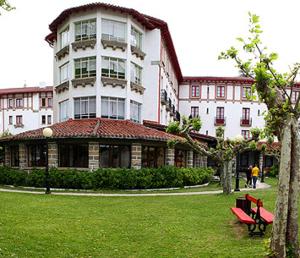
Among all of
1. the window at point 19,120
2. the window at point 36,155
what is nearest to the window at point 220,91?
the window at point 36,155

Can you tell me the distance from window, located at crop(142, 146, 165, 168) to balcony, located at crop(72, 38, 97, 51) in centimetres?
837

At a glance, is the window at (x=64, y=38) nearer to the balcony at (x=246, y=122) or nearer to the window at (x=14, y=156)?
the window at (x=14, y=156)

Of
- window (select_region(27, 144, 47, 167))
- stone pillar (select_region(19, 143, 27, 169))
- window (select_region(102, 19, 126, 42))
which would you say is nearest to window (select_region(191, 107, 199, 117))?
window (select_region(102, 19, 126, 42))

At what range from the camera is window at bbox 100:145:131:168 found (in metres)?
23.3

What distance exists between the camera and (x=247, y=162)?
4772 cm

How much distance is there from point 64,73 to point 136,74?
5659mm

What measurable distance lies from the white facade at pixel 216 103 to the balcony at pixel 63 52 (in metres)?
21.3

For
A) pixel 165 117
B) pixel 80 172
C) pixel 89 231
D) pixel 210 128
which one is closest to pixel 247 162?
pixel 210 128

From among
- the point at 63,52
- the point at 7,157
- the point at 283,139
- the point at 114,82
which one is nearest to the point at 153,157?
the point at 114,82

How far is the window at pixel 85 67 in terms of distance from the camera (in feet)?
86.4

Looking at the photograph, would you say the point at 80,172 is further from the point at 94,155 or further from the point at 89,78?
the point at 89,78

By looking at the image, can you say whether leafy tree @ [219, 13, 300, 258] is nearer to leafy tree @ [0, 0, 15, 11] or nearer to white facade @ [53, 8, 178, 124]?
leafy tree @ [0, 0, 15, 11]

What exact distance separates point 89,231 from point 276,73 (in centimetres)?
624

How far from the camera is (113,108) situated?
26422 millimetres
